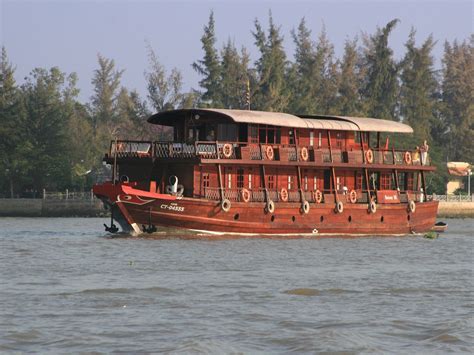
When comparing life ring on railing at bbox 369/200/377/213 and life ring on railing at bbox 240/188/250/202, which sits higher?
life ring on railing at bbox 240/188/250/202

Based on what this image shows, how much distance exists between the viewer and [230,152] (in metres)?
39.9

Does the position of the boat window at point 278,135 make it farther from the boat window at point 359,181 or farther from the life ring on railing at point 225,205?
the life ring on railing at point 225,205

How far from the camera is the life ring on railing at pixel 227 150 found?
131ft

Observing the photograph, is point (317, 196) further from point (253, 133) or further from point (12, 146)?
point (12, 146)

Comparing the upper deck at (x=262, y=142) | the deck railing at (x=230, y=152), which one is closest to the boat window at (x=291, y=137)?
the upper deck at (x=262, y=142)

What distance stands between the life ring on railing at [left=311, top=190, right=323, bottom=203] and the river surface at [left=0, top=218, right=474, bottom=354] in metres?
6.89

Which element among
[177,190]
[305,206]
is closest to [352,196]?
[305,206]

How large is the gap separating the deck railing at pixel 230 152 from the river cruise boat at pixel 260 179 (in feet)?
0.13

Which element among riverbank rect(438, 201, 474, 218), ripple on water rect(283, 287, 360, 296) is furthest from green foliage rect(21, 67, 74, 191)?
ripple on water rect(283, 287, 360, 296)

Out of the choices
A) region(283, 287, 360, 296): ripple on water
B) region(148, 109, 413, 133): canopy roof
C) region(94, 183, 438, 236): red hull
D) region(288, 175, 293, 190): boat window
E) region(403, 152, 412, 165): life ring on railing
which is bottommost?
region(283, 287, 360, 296): ripple on water

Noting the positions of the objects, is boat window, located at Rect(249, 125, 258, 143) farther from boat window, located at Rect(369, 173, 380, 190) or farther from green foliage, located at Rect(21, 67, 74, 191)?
green foliage, located at Rect(21, 67, 74, 191)

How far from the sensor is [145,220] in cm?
3806

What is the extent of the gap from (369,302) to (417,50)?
7800 cm

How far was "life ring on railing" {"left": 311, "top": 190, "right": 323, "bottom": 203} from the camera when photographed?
43031mm
